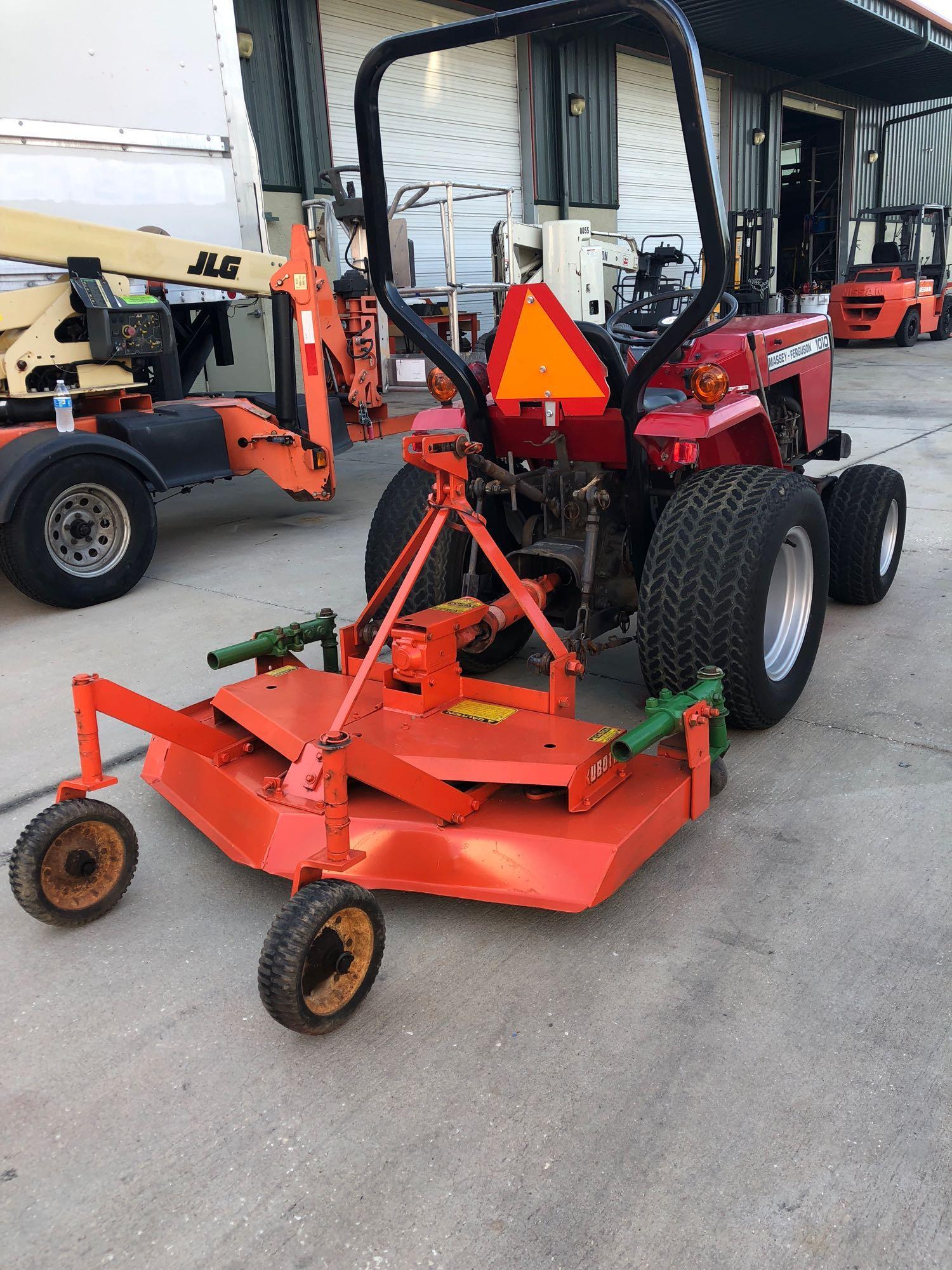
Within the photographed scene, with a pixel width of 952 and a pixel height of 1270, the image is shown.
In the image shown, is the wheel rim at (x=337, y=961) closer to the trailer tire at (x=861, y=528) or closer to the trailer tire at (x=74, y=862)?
the trailer tire at (x=74, y=862)

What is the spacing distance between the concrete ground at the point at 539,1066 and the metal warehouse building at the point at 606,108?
21.5ft

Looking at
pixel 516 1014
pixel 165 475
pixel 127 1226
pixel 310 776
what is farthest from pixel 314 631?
pixel 165 475

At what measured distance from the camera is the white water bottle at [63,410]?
523 cm

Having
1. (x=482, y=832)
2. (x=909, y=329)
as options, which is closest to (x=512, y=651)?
(x=482, y=832)

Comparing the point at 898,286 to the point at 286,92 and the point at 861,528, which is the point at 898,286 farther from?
the point at 861,528

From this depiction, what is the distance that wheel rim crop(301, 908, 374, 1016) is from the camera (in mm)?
2059

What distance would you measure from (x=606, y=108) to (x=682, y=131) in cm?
1486

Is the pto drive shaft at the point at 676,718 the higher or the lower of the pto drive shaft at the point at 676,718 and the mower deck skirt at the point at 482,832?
the higher

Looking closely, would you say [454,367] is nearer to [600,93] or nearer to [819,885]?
[819,885]

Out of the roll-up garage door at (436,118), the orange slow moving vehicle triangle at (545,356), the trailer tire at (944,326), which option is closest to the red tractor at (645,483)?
the orange slow moving vehicle triangle at (545,356)

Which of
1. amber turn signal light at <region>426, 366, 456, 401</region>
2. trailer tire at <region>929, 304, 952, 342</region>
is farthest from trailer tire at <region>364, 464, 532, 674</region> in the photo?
trailer tire at <region>929, 304, 952, 342</region>

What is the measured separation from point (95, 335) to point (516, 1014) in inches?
177

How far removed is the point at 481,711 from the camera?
292 centimetres

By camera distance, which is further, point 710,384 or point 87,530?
point 87,530
